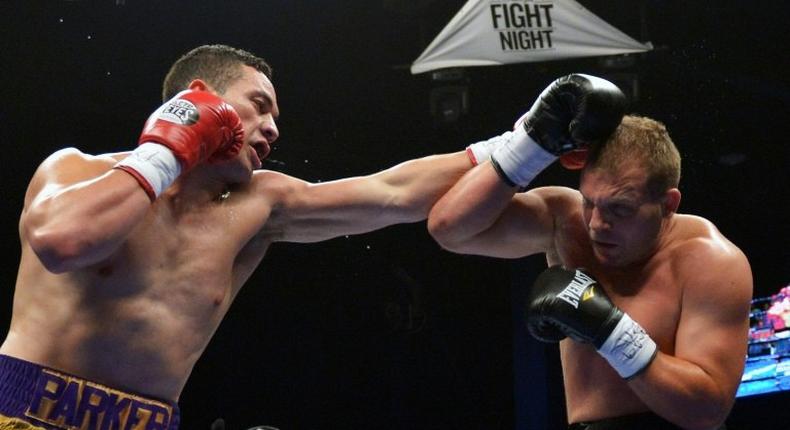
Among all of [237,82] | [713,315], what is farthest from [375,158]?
[713,315]

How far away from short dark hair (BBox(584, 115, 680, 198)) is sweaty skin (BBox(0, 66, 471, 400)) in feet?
1.63

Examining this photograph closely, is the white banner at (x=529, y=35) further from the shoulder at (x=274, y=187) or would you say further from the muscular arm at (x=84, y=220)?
the muscular arm at (x=84, y=220)

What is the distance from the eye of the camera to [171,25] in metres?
6.12

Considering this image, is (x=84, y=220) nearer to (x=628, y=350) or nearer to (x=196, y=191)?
(x=196, y=191)

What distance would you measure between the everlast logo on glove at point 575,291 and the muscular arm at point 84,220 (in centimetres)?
100

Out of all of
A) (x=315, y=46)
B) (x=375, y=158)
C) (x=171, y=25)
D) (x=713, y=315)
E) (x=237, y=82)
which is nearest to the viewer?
(x=713, y=315)

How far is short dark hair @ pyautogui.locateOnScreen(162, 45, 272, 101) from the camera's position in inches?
107

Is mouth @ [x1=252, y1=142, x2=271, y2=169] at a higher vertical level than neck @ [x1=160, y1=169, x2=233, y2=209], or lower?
higher

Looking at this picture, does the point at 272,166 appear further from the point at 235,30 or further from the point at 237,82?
the point at 237,82

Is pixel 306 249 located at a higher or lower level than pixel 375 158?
lower

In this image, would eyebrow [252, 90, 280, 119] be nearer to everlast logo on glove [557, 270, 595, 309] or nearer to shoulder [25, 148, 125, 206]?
shoulder [25, 148, 125, 206]

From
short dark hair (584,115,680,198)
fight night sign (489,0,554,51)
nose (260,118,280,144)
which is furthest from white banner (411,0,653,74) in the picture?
short dark hair (584,115,680,198)

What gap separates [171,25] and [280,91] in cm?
94

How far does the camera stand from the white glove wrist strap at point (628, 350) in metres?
2.15
